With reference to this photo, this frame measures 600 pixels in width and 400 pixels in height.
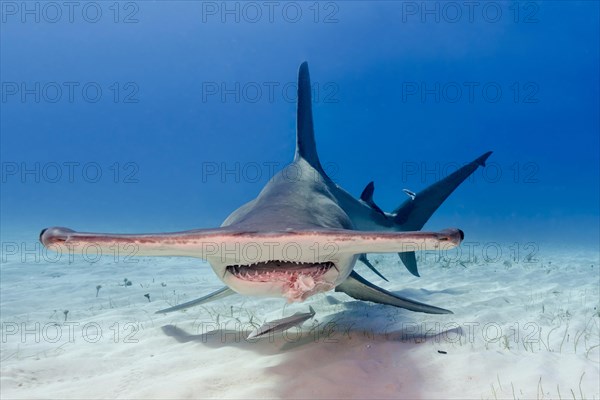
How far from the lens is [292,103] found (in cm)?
12644

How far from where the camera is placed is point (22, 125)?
449 ft

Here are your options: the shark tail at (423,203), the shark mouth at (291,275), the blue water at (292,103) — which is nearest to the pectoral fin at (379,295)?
the shark mouth at (291,275)

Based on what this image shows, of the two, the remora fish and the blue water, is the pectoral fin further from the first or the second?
the blue water

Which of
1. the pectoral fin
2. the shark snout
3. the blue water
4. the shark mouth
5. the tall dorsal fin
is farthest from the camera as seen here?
the blue water

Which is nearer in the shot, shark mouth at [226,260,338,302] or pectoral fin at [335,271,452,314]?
shark mouth at [226,260,338,302]

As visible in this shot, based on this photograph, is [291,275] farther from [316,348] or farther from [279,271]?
[316,348]

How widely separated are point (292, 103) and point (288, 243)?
129 metres

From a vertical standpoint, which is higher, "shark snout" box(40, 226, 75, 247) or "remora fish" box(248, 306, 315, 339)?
"shark snout" box(40, 226, 75, 247)

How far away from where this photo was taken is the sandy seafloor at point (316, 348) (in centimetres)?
251

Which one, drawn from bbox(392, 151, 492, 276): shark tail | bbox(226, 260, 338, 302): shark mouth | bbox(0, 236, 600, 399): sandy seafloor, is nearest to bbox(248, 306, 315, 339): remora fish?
bbox(0, 236, 600, 399): sandy seafloor

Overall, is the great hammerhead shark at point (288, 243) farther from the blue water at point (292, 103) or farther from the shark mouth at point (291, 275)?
the blue water at point (292, 103)

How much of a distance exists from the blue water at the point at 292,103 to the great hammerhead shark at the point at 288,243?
163ft

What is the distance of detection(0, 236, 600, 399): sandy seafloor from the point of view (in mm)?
2514

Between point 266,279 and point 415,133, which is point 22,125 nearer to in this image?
point 415,133
